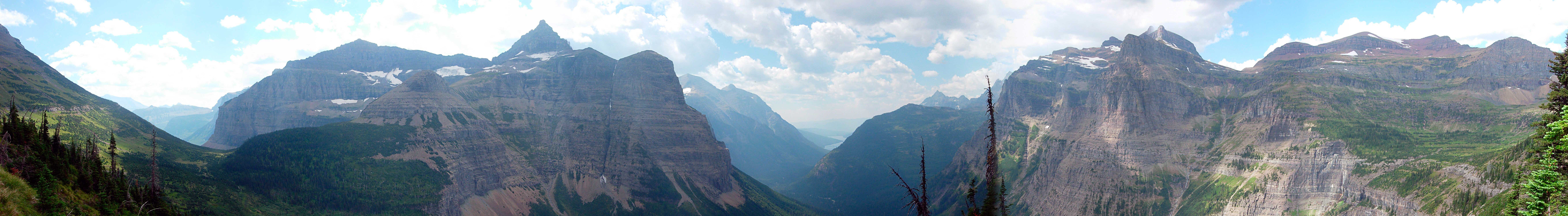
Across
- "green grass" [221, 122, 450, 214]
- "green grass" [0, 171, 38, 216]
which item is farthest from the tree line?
"green grass" [221, 122, 450, 214]

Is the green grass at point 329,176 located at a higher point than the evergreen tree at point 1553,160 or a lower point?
lower

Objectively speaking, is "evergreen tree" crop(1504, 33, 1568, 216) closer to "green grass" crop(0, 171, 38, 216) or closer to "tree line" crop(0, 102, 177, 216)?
"tree line" crop(0, 102, 177, 216)

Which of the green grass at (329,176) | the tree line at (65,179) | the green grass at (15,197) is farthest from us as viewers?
Result: the green grass at (329,176)

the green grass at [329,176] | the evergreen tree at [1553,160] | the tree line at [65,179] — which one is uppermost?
the evergreen tree at [1553,160]

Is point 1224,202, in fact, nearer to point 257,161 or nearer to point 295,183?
point 295,183

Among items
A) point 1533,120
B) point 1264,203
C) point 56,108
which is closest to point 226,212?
point 56,108

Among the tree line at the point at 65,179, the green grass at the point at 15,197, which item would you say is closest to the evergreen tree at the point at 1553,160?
the tree line at the point at 65,179

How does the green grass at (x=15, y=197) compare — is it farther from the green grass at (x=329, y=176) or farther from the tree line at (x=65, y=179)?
the green grass at (x=329, y=176)

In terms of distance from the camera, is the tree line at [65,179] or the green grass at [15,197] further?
the tree line at [65,179]

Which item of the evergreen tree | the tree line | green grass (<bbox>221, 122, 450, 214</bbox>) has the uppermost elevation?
the evergreen tree

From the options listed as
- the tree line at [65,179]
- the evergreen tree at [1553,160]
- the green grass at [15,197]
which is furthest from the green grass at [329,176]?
the evergreen tree at [1553,160]

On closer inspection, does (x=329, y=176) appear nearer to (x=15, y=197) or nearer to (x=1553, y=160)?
(x=15, y=197)

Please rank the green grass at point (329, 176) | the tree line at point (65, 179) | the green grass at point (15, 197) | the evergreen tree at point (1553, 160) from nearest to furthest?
the evergreen tree at point (1553, 160)
the green grass at point (15, 197)
the tree line at point (65, 179)
the green grass at point (329, 176)
